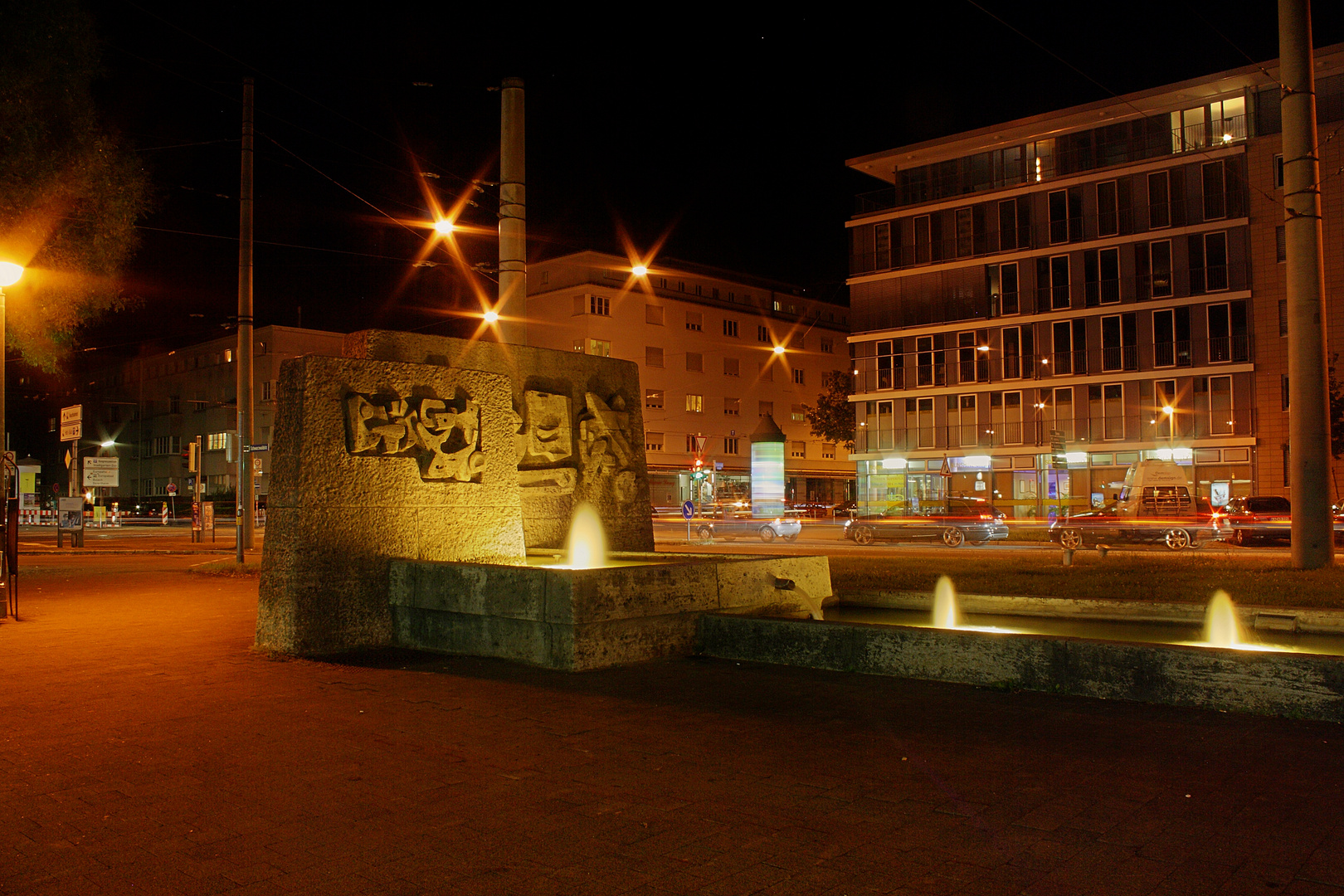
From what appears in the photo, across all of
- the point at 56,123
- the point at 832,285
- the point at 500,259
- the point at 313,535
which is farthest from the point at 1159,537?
the point at 832,285

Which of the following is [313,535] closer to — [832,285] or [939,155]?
[939,155]

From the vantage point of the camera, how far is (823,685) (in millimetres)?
7383

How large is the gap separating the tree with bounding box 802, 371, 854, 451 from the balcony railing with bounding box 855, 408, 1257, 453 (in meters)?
10.7

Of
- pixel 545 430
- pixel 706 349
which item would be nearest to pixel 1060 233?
pixel 706 349

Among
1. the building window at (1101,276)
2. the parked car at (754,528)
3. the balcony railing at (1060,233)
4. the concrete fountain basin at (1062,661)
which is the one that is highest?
the balcony railing at (1060,233)

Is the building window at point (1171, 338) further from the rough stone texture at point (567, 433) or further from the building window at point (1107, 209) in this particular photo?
the rough stone texture at point (567, 433)

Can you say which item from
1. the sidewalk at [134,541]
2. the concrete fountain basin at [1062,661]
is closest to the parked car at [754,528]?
the sidewalk at [134,541]

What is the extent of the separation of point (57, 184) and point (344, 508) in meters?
13.7

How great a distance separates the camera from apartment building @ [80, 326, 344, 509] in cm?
6100

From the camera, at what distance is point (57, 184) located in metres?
18.6

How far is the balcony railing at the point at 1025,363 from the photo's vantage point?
43062mm

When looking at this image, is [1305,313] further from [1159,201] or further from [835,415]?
[835,415]

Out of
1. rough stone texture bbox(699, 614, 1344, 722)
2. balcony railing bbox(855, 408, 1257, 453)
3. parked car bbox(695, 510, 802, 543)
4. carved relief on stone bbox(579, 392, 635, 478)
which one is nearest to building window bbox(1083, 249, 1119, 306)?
balcony railing bbox(855, 408, 1257, 453)

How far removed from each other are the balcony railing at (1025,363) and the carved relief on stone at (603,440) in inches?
1510
